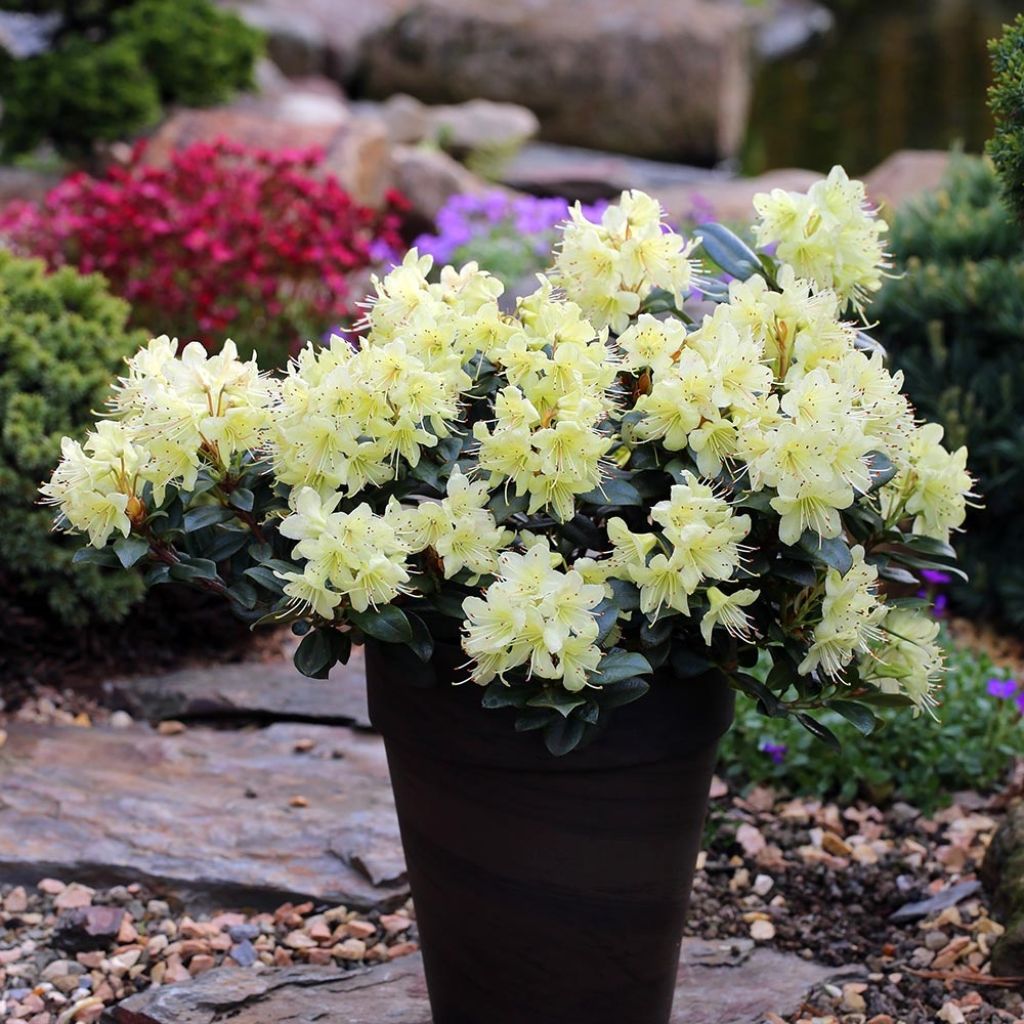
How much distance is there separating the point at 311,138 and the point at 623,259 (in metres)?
4.92

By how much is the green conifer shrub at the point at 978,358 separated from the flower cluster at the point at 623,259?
6.58 feet

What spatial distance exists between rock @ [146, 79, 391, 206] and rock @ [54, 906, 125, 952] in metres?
4.28

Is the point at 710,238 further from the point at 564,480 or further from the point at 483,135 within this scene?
the point at 483,135

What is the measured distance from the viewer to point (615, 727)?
1.88m

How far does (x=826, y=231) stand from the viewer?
2074 mm

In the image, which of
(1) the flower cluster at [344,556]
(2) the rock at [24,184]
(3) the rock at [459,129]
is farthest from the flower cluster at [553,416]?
(3) the rock at [459,129]

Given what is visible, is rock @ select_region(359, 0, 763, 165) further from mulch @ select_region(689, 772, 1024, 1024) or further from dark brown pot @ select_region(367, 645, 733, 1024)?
dark brown pot @ select_region(367, 645, 733, 1024)

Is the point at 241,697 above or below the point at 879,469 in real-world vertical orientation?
below

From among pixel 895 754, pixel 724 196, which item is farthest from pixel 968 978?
pixel 724 196

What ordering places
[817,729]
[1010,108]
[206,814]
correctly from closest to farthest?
[817,729] < [1010,108] < [206,814]

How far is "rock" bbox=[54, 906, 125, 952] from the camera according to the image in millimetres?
2570

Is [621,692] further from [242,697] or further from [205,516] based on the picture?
[242,697]

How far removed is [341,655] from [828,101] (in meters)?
13.0

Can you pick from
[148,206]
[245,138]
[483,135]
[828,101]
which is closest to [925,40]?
[828,101]
